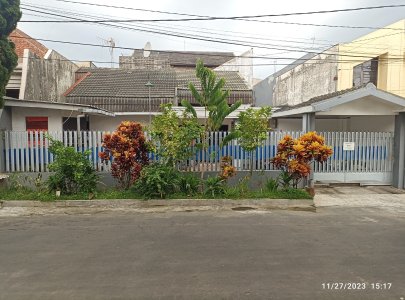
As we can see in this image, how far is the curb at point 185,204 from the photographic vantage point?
27.2 feet

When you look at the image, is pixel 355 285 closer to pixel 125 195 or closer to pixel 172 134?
pixel 172 134

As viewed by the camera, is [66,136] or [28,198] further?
[66,136]

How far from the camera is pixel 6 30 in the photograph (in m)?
9.09

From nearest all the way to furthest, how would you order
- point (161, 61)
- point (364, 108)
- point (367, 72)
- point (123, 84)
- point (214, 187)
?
point (214, 187), point (364, 108), point (367, 72), point (123, 84), point (161, 61)

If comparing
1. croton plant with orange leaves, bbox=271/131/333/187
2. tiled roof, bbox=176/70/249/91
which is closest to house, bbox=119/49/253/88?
tiled roof, bbox=176/70/249/91

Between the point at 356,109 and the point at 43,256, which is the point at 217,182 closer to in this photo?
the point at 43,256

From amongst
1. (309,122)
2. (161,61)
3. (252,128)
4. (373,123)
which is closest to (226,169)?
(252,128)

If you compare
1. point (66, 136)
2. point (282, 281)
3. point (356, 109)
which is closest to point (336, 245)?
point (282, 281)

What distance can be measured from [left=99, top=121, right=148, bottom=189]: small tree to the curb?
0.95 meters

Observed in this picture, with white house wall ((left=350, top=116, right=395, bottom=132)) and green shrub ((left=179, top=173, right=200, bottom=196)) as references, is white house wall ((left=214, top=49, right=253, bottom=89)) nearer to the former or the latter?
white house wall ((left=350, top=116, right=395, bottom=132))

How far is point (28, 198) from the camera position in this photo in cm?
845

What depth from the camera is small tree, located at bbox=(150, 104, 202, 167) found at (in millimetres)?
8641

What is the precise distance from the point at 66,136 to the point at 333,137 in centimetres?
895

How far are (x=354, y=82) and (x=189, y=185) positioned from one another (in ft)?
42.5
